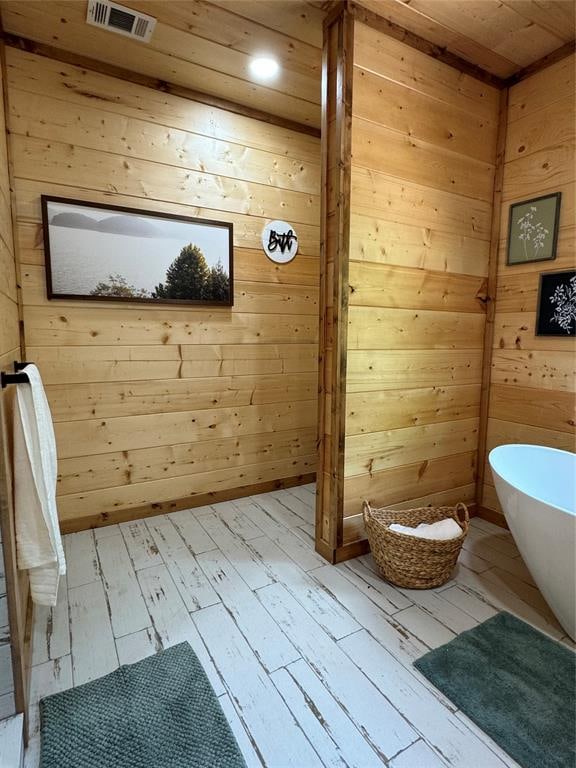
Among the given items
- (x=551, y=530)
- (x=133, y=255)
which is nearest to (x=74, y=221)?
(x=133, y=255)

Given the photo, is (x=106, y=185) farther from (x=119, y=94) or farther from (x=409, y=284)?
(x=409, y=284)

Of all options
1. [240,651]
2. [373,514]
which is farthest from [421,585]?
[240,651]

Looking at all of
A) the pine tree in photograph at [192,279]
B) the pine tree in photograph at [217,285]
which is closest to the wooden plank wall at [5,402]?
the pine tree in photograph at [192,279]

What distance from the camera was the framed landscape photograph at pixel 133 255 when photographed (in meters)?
2.11

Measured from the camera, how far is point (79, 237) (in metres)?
2.14

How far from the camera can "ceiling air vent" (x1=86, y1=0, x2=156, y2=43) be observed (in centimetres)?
175

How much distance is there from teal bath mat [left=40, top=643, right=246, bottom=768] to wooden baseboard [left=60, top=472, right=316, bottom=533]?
114 cm

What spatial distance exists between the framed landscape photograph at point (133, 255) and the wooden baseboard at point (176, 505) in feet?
4.18

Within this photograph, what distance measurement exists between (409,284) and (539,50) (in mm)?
1358

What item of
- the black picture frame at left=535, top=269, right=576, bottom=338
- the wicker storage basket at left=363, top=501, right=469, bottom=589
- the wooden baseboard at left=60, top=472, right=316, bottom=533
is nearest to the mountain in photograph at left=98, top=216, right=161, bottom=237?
the wooden baseboard at left=60, top=472, right=316, bottom=533

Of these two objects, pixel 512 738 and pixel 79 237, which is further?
pixel 79 237

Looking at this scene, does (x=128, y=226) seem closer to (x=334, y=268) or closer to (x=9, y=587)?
(x=334, y=268)

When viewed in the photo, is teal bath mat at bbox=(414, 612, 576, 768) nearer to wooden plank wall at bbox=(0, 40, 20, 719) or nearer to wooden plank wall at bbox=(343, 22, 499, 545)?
wooden plank wall at bbox=(343, 22, 499, 545)

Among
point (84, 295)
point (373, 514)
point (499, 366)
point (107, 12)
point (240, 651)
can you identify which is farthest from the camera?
point (499, 366)
